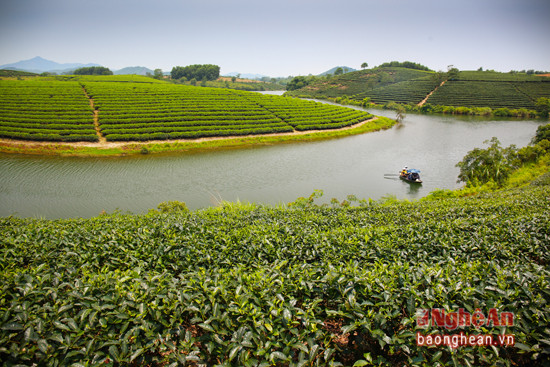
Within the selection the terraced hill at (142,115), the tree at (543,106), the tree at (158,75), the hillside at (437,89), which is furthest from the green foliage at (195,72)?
the tree at (543,106)

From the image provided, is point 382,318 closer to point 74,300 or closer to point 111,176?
point 74,300

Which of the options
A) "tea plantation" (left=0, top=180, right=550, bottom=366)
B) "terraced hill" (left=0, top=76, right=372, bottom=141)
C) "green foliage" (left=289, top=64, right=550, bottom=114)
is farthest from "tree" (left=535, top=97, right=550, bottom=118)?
"tea plantation" (left=0, top=180, right=550, bottom=366)

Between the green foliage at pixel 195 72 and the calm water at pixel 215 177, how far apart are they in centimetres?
11245

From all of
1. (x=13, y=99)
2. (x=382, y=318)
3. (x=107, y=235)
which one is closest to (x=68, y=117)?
(x=13, y=99)

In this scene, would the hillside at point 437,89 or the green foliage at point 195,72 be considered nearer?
the hillside at point 437,89

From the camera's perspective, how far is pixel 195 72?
416ft

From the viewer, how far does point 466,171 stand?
63.4 ft

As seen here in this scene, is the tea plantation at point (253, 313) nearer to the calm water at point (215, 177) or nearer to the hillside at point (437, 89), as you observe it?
the calm water at point (215, 177)

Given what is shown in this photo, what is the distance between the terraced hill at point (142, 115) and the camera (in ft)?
94.8

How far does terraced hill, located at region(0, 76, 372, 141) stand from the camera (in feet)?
94.8

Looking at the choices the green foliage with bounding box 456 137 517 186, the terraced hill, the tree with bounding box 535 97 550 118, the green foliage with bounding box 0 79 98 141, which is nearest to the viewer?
the green foliage with bounding box 456 137 517 186

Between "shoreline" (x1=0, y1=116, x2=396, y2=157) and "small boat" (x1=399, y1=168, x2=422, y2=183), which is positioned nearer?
"small boat" (x1=399, y1=168, x2=422, y2=183)

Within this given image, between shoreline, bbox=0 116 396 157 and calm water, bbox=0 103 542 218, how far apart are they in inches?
61.4

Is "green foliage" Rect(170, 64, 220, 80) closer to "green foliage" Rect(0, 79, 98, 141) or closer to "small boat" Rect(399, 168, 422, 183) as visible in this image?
"green foliage" Rect(0, 79, 98, 141)
